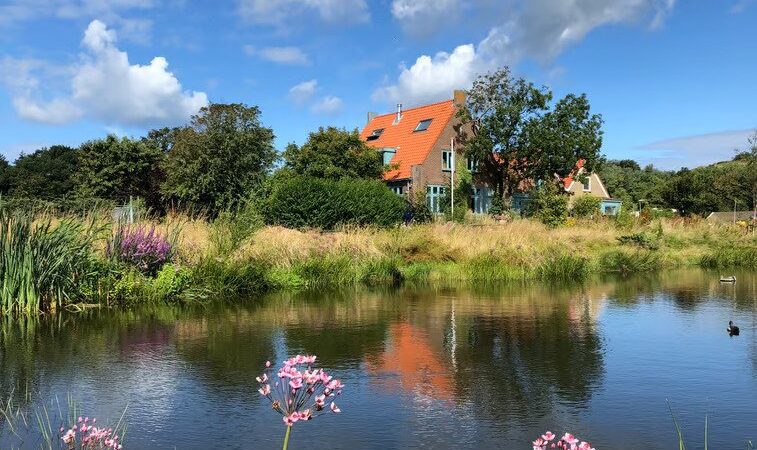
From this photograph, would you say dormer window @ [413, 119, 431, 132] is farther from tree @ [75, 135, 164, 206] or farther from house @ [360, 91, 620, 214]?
→ tree @ [75, 135, 164, 206]

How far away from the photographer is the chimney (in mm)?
42062

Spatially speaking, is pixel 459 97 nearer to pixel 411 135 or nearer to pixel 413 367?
pixel 411 135

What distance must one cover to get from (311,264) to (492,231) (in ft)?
24.4

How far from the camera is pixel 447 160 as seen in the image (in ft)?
137

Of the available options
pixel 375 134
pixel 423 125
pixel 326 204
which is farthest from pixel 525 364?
pixel 375 134

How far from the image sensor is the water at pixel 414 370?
5.48m

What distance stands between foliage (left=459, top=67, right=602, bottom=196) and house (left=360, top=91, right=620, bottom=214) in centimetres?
90

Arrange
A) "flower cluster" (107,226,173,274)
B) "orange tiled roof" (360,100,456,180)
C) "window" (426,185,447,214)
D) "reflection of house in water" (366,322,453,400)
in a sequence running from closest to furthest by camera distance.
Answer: "reflection of house in water" (366,322,453,400) → "flower cluster" (107,226,173,274) → "window" (426,185,447,214) → "orange tiled roof" (360,100,456,180)

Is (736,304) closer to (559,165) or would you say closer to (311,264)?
(311,264)

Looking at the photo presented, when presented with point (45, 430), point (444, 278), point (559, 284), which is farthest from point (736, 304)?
point (45, 430)

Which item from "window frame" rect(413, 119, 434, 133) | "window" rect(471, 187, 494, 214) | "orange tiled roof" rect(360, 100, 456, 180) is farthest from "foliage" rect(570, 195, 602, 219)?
"window frame" rect(413, 119, 434, 133)

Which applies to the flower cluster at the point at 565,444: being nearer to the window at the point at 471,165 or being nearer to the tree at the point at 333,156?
the tree at the point at 333,156

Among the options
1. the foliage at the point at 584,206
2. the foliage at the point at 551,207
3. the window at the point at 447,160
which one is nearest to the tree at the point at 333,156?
the window at the point at 447,160

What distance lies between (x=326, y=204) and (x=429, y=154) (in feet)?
52.6
